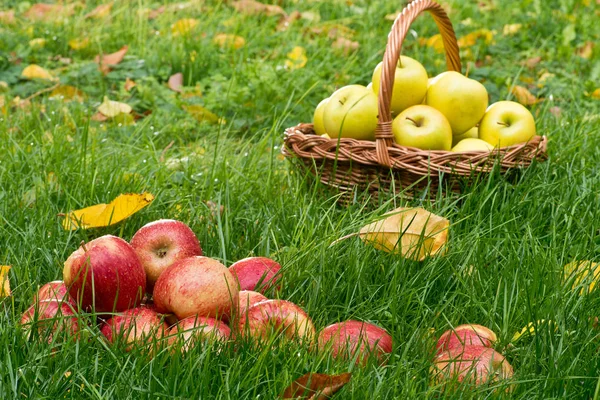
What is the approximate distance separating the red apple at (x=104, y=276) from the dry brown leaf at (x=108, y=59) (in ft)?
8.64

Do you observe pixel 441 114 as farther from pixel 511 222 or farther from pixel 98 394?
pixel 98 394

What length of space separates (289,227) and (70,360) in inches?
38.9

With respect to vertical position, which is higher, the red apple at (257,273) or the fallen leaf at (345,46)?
the red apple at (257,273)

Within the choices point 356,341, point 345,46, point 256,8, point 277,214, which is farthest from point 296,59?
point 356,341

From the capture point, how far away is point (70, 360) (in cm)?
159

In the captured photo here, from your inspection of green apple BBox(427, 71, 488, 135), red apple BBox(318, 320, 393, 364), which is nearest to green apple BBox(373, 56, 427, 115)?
green apple BBox(427, 71, 488, 135)

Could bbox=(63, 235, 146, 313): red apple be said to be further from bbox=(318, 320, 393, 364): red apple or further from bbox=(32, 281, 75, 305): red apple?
bbox=(318, 320, 393, 364): red apple

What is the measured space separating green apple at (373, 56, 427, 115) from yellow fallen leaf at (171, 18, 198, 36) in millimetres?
2003

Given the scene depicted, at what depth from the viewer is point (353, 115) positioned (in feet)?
8.89

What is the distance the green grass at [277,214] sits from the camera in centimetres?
158

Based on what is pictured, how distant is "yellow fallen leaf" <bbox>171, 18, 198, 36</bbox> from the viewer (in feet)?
15.1

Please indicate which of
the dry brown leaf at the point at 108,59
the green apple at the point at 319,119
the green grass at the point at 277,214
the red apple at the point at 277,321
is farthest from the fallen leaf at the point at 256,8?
the red apple at the point at 277,321

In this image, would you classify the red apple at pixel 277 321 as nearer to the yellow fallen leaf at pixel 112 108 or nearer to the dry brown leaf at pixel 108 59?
the yellow fallen leaf at pixel 112 108

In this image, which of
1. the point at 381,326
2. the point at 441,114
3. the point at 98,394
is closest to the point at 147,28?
the point at 441,114
